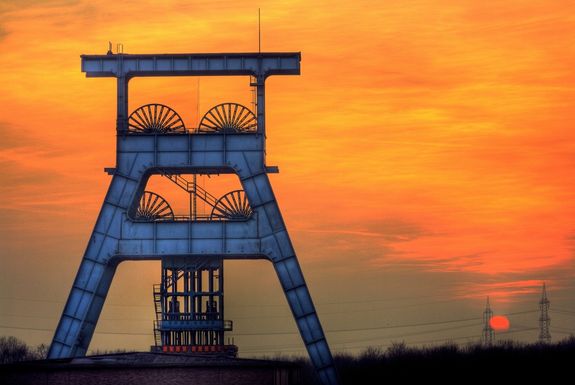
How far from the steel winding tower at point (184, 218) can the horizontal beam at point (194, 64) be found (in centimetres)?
4

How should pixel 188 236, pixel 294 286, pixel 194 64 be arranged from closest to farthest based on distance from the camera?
pixel 294 286 < pixel 188 236 < pixel 194 64

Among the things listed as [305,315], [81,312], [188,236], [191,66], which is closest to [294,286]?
[305,315]

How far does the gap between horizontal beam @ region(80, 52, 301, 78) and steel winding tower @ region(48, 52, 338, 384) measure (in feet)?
0.13

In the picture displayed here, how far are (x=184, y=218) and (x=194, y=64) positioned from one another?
19.6ft

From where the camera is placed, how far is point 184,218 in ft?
187

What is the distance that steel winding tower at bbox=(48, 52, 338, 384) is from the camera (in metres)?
56.3

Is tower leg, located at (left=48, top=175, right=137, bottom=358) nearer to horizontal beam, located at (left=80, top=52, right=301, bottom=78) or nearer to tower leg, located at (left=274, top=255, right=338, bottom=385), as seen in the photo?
horizontal beam, located at (left=80, top=52, right=301, bottom=78)

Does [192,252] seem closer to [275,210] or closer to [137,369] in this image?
[275,210]

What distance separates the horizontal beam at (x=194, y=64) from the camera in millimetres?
57000

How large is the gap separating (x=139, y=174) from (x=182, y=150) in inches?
74.5

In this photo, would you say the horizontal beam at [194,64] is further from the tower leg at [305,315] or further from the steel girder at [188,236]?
the tower leg at [305,315]

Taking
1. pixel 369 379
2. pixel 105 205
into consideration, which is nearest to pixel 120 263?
pixel 105 205

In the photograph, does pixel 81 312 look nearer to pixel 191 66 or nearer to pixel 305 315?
pixel 305 315

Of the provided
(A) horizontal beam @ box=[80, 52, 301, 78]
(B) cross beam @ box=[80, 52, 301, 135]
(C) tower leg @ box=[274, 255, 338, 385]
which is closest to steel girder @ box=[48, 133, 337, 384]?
(C) tower leg @ box=[274, 255, 338, 385]
